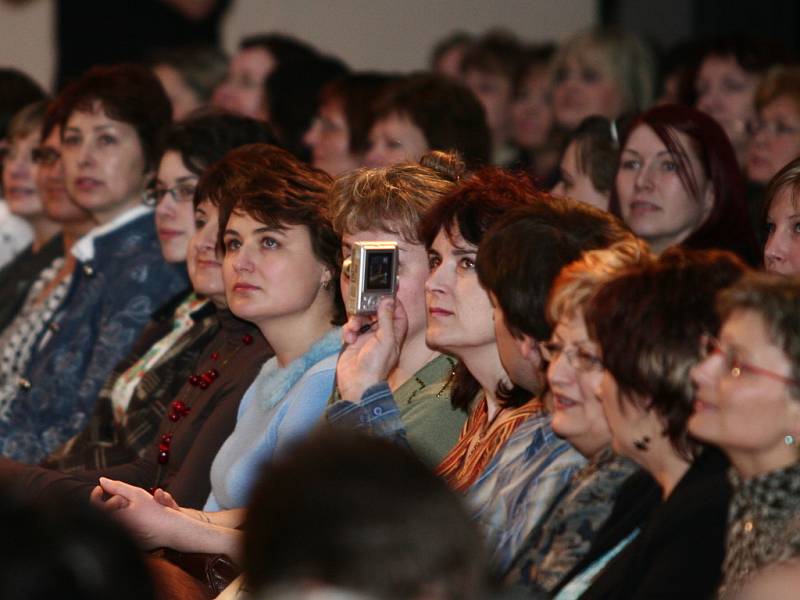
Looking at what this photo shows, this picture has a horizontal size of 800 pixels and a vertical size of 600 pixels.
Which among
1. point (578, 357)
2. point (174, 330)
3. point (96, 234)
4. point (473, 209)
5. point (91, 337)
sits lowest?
point (91, 337)

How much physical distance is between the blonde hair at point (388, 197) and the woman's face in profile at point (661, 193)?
0.89 m

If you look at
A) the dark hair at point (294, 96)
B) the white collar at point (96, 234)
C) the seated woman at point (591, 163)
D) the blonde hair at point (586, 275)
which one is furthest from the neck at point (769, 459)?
the dark hair at point (294, 96)

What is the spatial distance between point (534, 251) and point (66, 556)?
134 centimetres

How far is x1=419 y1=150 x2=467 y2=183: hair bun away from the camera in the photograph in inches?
123

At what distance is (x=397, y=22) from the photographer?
7309 millimetres

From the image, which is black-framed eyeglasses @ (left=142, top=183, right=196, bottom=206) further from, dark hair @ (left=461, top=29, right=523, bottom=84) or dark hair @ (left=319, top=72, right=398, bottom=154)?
dark hair @ (left=461, top=29, right=523, bottom=84)

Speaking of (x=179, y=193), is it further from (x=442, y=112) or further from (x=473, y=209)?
(x=473, y=209)

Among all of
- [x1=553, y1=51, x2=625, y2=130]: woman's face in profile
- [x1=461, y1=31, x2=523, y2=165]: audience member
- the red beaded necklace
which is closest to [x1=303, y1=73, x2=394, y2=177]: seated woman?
[x1=553, y1=51, x2=625, y2=130]: woman's face in profile

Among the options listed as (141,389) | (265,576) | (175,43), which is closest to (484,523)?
(265,576)

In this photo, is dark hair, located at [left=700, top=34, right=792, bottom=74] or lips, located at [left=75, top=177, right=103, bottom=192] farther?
dark hair, located at [left=700, top=34, right=792, bottom=74]

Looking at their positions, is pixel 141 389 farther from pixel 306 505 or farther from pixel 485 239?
pixel 306 505

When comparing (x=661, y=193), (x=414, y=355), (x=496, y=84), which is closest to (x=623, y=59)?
(x=496, y=84)

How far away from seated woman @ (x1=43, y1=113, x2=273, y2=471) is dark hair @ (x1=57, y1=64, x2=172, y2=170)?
42 cm

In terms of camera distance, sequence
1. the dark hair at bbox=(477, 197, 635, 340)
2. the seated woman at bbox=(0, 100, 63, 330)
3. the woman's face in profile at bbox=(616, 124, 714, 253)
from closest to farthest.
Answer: the dark hair at bbox=(477, 197, 635, 340) → the woman's face in profile at bbox=(616, 124, 714, 253) → the seated woman at bbox=(0, 100, 63, 330)
